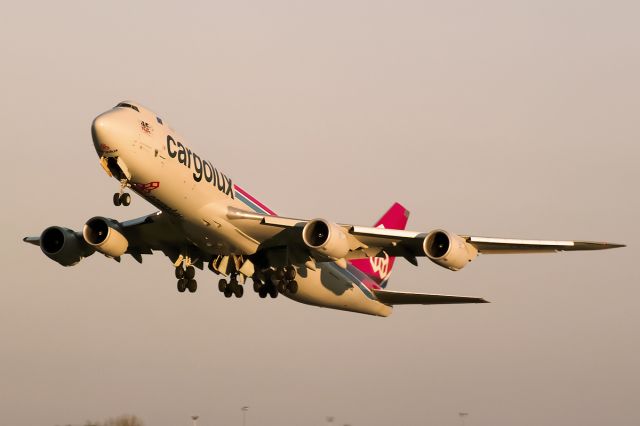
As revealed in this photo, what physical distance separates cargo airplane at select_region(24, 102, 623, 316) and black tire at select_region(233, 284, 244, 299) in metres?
0.04

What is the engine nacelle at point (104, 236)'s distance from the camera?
135 ft

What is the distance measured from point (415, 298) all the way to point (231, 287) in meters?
8.28

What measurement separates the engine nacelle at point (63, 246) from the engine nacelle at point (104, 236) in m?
1.74

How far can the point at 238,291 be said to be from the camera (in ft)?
141

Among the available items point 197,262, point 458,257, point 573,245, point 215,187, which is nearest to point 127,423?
point 197,262

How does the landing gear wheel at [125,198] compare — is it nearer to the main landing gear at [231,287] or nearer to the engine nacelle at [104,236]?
the engine nacelle at [104,236]

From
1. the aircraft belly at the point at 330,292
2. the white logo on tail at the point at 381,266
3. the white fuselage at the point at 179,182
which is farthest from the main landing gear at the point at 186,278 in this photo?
the white logo on tail at the point at 381,266

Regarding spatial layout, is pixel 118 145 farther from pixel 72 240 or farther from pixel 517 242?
pixel 517 242

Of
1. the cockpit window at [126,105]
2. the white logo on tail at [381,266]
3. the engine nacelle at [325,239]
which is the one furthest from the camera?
the white logo on tail at [381,266]

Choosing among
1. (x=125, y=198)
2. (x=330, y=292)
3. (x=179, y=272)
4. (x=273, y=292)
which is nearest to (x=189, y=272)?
(x=179, y=272)

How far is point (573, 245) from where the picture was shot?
129 ft

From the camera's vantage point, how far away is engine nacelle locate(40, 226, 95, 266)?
42844 mm

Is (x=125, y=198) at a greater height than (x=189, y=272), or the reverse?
(x=125, y=198)

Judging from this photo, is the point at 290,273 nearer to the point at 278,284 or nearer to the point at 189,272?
the point at 278,284
